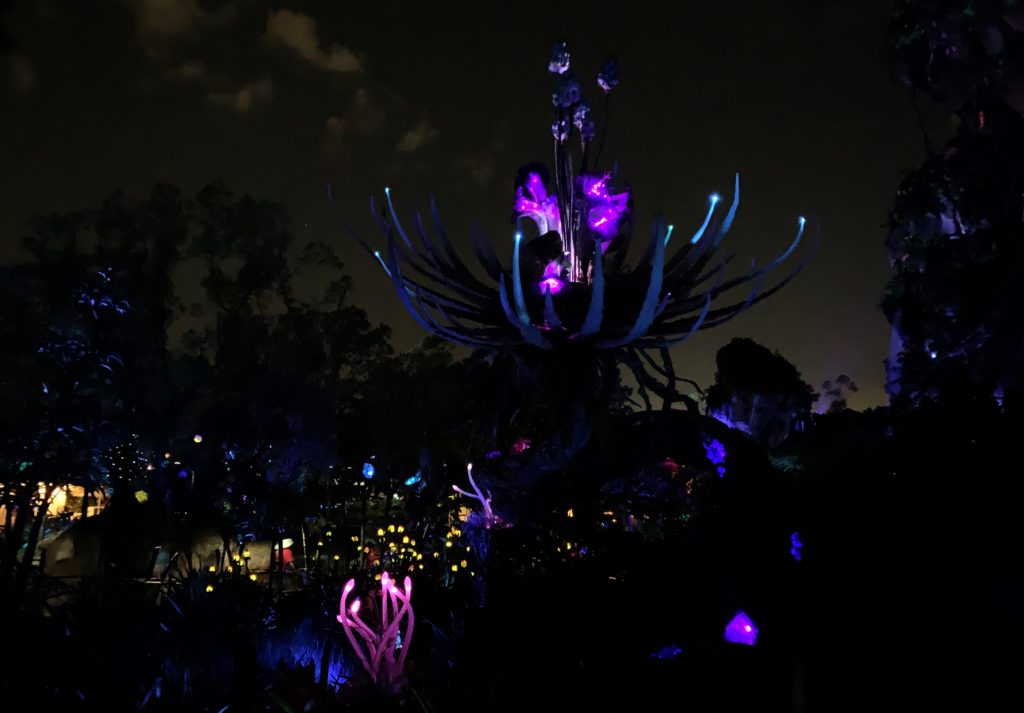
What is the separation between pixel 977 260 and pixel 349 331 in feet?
72.2

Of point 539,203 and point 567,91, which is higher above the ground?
point 567,91

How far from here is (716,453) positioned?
5965 millimetres

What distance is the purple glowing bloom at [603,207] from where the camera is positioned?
7.17 metres

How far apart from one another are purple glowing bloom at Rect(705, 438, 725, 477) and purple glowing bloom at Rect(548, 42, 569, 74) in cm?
425

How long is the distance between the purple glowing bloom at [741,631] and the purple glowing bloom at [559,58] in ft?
18.7

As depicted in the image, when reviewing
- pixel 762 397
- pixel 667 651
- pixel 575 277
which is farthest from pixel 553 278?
pixel 762 397

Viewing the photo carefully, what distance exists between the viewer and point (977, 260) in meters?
19.6

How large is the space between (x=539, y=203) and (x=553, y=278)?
139 cm

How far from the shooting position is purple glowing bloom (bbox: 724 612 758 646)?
5.32 meters

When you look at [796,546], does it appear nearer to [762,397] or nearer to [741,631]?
[741,631]

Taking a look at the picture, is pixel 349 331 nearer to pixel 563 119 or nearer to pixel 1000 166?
pixel 563 119

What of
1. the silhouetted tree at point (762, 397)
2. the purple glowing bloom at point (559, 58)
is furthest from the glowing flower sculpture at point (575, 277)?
the silhouetted tree at point (762, 397)

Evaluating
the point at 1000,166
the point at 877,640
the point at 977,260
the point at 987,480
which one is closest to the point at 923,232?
the point at 1000,166

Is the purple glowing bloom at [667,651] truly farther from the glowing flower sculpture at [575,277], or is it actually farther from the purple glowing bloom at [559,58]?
the purple glowing bloom at [559,58]
